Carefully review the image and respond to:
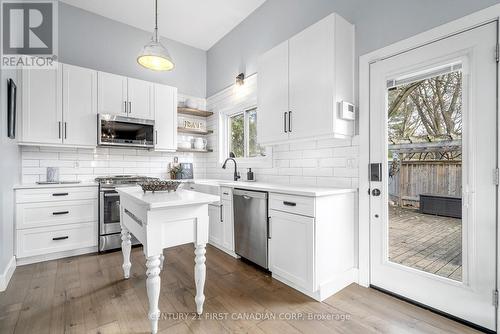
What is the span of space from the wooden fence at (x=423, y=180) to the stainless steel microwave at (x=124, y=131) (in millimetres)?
3345

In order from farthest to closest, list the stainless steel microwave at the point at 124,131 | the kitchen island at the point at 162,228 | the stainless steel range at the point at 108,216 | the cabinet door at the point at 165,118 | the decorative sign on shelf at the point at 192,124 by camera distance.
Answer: the decorative sign on shelf at the point at 192,124
the cabinet door at the point at 165,118
the stainless steel microwave at the point at 124,131
the stainless steel range at the point at 108,216
the kitchen island at the point at 162,228

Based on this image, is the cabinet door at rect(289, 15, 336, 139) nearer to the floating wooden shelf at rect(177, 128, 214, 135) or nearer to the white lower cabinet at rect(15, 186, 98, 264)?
the floating wooden shelf at rect(177, 128, 214, 135)

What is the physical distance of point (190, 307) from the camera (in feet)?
6.48

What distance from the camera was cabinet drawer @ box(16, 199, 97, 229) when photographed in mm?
2787

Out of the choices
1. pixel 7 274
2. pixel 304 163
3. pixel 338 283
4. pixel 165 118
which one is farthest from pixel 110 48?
pixel 338 283

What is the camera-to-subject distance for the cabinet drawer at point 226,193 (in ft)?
9.83

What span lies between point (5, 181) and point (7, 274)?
90cm

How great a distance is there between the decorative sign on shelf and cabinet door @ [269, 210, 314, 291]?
275 cm

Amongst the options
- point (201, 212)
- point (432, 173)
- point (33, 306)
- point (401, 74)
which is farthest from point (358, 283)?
point (33, 306)

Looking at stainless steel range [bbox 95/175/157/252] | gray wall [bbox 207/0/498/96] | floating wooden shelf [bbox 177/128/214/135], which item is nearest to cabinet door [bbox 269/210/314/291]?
gray wall [bbox 207/0/498/96]

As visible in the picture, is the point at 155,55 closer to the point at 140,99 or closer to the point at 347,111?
the point at 140,99

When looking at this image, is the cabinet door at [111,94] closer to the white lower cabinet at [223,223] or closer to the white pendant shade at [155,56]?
the white pendant shade at [155,56]

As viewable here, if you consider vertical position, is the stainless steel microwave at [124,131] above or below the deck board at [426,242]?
above

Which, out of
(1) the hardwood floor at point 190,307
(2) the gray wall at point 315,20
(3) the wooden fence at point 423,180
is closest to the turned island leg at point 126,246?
(1) the hardwood floor at point 190,307
